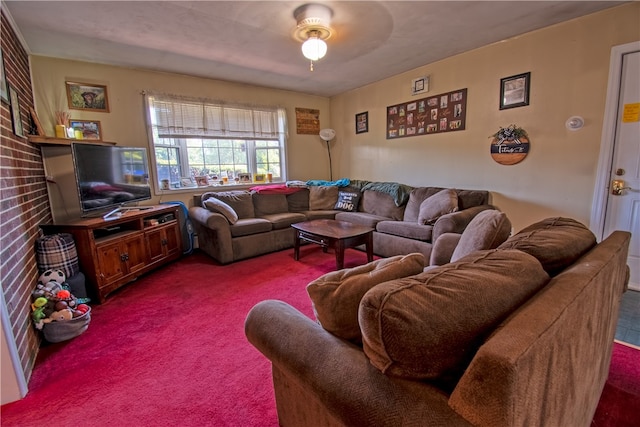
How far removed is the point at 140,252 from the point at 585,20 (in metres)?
4.64

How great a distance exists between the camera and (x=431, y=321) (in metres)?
0.65

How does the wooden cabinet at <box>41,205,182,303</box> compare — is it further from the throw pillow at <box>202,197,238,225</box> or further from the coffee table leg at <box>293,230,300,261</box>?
the coffee table leg at <box>293,230,300,261</box>

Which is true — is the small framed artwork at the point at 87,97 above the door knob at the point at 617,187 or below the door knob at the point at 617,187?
above

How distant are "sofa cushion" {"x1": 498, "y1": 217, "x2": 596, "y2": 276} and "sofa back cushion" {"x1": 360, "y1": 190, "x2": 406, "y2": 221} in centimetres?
254

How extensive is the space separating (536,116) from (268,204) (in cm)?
330

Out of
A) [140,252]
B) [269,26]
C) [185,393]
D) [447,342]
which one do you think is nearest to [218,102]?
[269,26]

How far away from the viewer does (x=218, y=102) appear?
162 inches

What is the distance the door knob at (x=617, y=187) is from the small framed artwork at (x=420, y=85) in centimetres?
212

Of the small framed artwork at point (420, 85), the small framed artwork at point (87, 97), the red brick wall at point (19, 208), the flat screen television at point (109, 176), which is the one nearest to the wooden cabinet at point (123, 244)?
the flat screen television at point (109, 176)

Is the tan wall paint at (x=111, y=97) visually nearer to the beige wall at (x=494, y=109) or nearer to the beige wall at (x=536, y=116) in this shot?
the beige wall at (x=494, y=109)

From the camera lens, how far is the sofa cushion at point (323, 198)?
4523 millimetres

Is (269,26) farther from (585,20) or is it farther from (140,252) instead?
(585,20)

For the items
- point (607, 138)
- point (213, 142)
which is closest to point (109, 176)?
point (213, 142)

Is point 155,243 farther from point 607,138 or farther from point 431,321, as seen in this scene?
point 607,138
